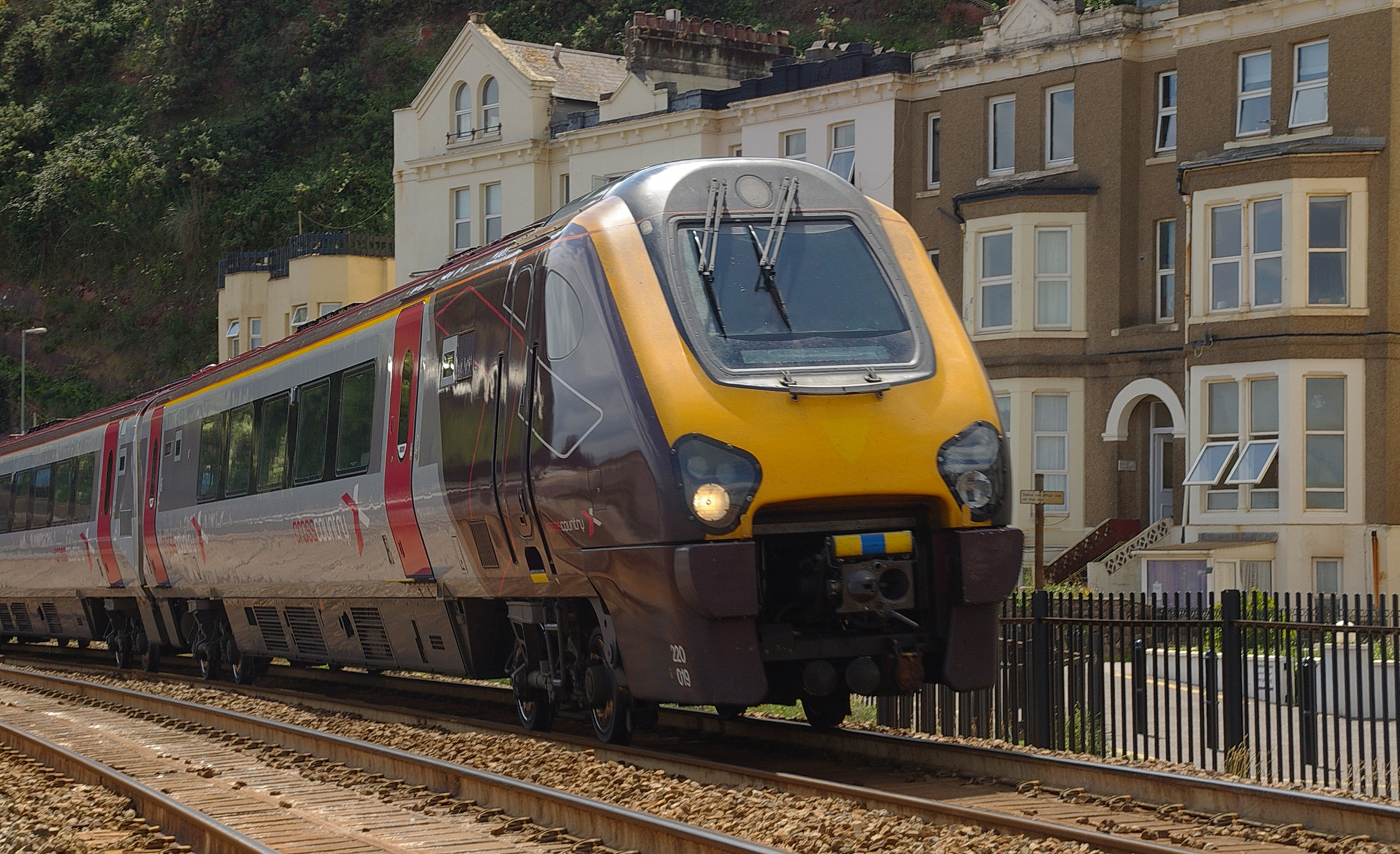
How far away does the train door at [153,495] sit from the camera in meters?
22.0

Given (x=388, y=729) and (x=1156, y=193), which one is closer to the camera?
(x=388, y=729)

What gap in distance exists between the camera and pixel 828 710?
12.9 metres

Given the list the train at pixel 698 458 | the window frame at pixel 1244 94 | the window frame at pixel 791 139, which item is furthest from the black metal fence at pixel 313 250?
the train at pixel 698 458

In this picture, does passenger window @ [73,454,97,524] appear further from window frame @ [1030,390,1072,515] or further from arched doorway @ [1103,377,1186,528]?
arched doorway @ [1103,377,1186,528]

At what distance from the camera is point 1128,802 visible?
9.55m

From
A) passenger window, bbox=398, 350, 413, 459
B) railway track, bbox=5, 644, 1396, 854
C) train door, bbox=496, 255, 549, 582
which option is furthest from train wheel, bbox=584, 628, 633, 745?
passenger window, bbox=398, 350, 413, 459

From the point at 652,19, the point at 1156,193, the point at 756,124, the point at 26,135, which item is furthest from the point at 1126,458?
the point at 26,135

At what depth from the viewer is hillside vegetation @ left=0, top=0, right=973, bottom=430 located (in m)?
65.6

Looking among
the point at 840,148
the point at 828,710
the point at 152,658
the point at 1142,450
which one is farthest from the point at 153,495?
the point at 840,148

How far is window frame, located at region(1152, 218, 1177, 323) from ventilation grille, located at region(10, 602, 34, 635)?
20.2 m

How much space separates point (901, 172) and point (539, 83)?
1058cm

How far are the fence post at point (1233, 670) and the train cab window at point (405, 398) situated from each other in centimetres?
613

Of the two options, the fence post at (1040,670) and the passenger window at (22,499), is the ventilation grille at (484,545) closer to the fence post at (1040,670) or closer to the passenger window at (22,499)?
the fence post at (1040,670)

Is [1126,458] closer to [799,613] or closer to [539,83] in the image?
[539,83]
